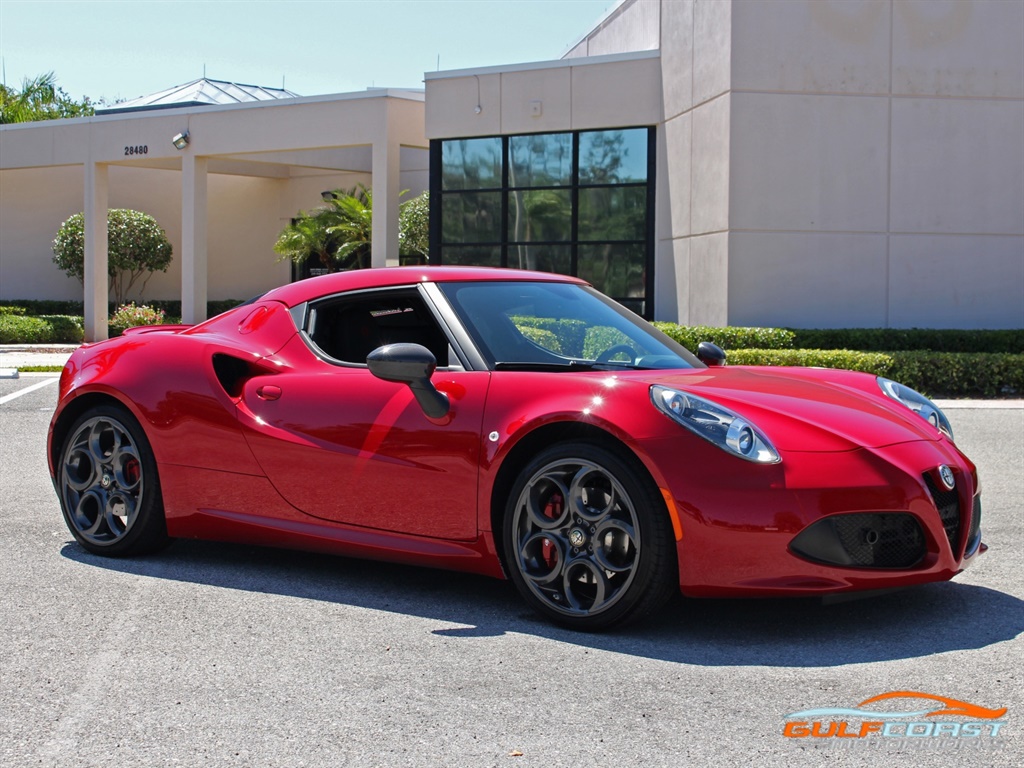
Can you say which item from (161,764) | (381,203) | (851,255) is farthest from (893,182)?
(161,764)

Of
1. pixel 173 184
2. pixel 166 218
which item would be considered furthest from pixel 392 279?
pixel 173 184

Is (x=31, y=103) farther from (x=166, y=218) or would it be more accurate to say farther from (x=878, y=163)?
(x=878, y=163)

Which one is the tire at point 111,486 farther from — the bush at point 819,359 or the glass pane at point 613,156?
the glass pane at point 613,156

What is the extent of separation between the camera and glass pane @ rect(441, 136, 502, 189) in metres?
23.4

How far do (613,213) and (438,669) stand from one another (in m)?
18.8

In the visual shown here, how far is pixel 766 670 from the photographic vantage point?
164 inches

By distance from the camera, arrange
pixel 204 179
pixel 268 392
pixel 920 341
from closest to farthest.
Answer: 1. pixel 268 392
2. pixel 920 341
3. pixel 204 179

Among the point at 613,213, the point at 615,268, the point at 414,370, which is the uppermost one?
the point at 613,213

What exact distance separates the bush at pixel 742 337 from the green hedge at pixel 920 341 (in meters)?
0.26

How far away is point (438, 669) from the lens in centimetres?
420

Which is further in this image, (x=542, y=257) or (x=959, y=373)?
(x=542, y=257)

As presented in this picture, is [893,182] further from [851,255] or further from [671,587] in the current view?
[671,587]

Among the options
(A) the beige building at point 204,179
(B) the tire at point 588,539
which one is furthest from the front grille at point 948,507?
(A) the beige building at point 204,179

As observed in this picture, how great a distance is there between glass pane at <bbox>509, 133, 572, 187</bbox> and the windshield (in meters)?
17.4
